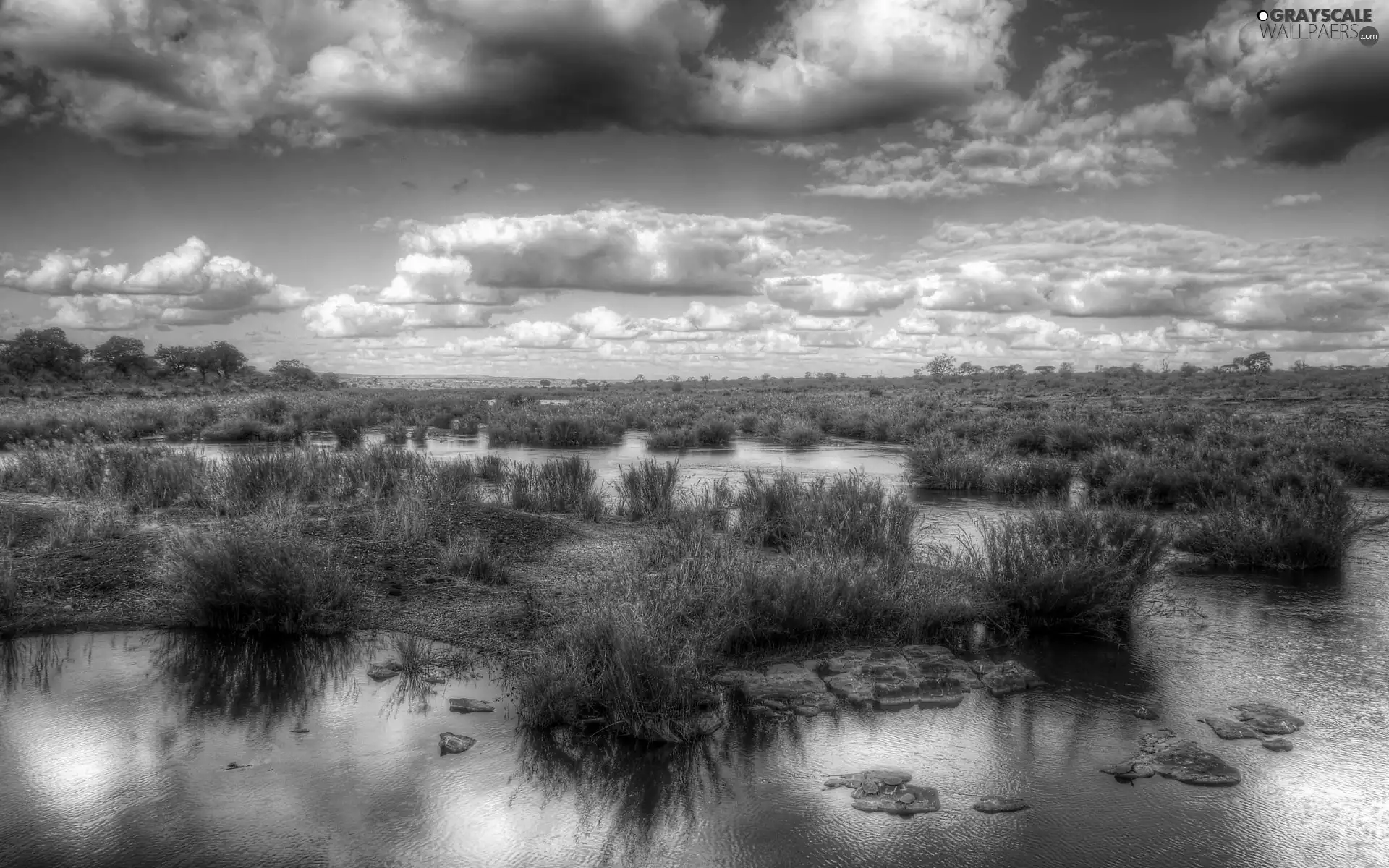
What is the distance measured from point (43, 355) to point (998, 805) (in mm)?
73661

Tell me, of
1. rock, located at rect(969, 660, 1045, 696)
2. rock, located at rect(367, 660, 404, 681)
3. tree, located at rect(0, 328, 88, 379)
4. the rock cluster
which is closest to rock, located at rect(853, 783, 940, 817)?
the rock cluster

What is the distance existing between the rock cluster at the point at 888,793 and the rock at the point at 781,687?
98cm

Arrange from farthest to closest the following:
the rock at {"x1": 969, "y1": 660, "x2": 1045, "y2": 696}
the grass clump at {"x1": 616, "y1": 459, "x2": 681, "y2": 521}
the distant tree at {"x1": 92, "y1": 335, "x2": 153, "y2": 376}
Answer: the distant tree at {"x1": 92, "y1": 335, "x2": 153, "y2": 376} → the grass clump at {"x1": 616, "y1": 459, "x2": 681, "y2": 521} → the rock at {"x1": 969, "y1": 660, "x2": 1045, "y2": 696}

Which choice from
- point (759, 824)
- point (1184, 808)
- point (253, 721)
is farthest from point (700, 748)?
point (253, 721)

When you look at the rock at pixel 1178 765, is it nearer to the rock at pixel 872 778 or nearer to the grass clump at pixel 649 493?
the rock at pixel 872 778

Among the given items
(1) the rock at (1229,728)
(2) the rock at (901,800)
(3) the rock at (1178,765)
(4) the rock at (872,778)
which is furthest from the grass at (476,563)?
(1) the rock at (1229,728)

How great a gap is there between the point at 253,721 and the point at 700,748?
3316 millimetres

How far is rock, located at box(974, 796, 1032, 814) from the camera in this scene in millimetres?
4738

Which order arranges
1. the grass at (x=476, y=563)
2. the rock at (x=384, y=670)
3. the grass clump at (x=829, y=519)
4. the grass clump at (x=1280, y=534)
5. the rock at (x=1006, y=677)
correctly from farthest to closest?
the grass clump at (x=1280, y=534)
the grass clump at (x=829, y=519)
the grass at (x=476, y=563)
the rock at (x=384, y=670)
the rock at (x=1006, y=677)

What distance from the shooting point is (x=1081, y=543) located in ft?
28.3

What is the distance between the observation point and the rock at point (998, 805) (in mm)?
4738

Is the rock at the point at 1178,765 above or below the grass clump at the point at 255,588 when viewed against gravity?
below

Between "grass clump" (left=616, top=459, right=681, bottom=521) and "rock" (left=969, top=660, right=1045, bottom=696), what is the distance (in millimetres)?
6078

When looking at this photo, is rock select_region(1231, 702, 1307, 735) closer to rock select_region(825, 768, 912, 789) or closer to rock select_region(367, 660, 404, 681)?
rock select_region(825, 768, 912, 789)
